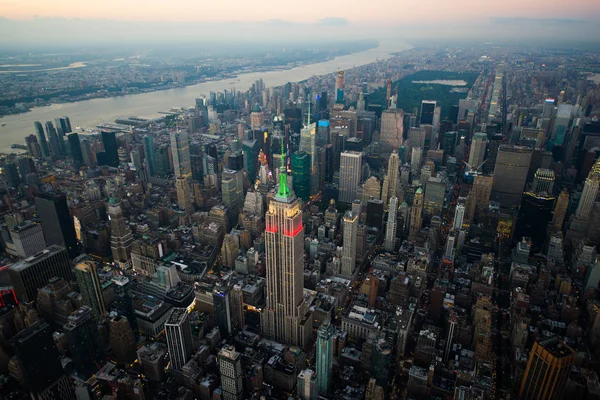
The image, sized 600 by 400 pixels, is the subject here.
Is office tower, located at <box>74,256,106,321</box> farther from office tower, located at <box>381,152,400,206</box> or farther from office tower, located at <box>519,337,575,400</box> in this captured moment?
office tower, located at <box>381,152,400,206</box>

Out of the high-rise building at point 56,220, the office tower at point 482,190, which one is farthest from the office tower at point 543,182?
the high-rise building at point 56,220

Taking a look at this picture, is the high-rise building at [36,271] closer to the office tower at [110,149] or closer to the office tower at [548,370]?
the office tower at [110,149]

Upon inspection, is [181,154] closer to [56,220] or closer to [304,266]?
[56,220]

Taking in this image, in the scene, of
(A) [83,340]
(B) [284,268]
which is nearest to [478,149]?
(B) [284,268]

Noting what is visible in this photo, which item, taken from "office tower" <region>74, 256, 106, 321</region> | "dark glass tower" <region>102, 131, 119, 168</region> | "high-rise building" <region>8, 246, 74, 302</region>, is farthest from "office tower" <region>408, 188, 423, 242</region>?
"dark glass tower" <region>102, 131, 119, 168</region>

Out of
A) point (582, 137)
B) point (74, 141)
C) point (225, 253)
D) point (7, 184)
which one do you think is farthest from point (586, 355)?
point (74, 141)
